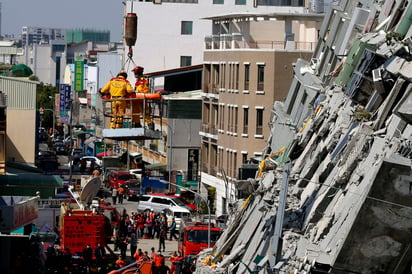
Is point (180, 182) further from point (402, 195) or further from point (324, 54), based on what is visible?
point (402, 195)

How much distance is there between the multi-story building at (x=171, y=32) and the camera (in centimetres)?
11800

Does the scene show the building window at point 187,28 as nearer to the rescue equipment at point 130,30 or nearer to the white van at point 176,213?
the white van at point 176,213

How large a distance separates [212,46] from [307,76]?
112 feet

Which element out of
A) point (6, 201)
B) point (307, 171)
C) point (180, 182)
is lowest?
point (180, 182)

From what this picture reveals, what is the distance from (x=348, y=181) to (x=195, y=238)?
2423 centimetres

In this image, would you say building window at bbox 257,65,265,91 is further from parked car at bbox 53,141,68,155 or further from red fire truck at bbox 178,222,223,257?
parked car at bbox 53,141,68,155

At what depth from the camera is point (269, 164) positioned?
37.7 m

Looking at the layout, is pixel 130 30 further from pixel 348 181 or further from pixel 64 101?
pixel 64 101

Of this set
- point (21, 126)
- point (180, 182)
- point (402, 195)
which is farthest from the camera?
point (180, 182)

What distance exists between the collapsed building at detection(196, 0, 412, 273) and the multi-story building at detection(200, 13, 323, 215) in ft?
90.3

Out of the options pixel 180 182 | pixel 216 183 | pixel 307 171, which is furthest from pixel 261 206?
pixel 180 182

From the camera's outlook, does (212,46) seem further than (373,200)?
Yes

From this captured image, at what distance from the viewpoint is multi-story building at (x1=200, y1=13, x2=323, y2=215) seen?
66.9m

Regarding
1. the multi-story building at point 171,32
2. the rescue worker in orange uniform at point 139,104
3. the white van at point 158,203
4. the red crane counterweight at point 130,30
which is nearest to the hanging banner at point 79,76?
the multi-story building at point 171,32
